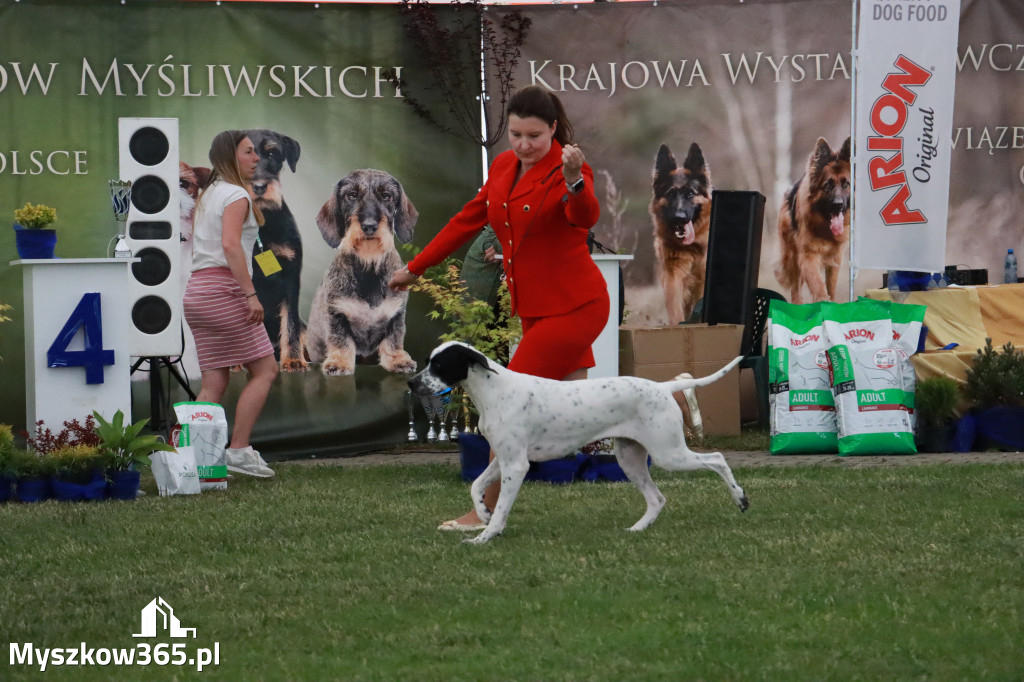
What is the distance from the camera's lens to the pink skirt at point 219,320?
24.9 feet

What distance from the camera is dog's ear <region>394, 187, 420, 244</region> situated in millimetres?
9117

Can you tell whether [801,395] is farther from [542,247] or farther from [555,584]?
[555,584]

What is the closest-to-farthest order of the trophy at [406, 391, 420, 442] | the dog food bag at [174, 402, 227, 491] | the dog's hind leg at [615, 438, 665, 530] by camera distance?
the dog's hind leg at [615, 438, 665, 530] → the dog food bag at [174, 402, 227, 491] → the trophy at [406, 391, 420, 442]

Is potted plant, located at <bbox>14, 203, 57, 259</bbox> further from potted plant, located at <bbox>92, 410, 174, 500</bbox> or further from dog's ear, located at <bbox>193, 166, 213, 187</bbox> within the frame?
dog's ear, located at <bbox>193, 166, 213, 187</bbox>

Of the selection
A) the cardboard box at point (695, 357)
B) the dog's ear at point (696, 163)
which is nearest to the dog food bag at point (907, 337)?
the cardboard box at point (695, 357)

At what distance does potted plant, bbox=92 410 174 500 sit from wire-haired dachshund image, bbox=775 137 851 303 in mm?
4955

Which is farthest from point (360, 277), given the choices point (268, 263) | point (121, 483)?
point (121, 483)

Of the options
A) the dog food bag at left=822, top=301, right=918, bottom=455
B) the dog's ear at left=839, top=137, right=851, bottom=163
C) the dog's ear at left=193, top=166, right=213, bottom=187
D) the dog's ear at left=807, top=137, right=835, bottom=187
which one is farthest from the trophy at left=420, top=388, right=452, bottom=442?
the dog's ear at left=839, top=137, right=851, bottom=163

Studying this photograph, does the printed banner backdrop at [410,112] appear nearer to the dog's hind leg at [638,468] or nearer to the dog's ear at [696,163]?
the dog's ear at [696,163]

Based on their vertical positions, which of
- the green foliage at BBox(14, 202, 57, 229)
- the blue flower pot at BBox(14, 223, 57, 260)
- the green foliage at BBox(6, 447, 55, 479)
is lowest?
the green foliage at BBox(6, 447, 55, 479)

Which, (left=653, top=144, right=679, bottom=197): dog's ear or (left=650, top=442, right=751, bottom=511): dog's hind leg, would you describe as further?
(left=653, top=144, right=679, bottom=197): dog's ear

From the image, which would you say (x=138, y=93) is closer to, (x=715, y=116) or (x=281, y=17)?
(x=281, y=17)

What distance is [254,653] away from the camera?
11.6 feet

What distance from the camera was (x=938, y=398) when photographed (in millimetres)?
8406
